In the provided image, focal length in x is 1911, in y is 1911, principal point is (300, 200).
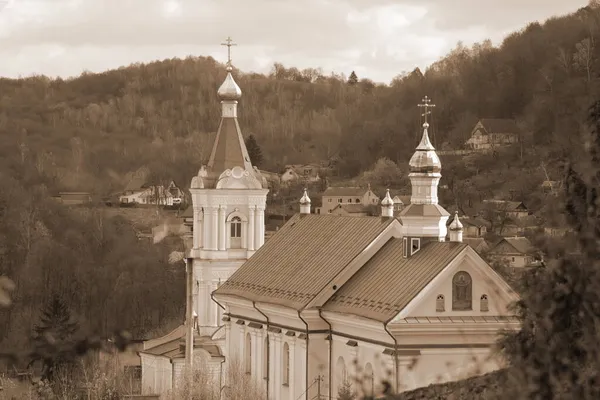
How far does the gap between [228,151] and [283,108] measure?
114m

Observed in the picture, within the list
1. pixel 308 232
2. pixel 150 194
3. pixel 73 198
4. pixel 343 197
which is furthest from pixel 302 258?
pixel 150 194

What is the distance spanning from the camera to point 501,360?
10.1 metres

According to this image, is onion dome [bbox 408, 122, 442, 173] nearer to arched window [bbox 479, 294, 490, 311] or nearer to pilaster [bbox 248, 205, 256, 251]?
arched window [bbox 479, 294, 490, 311]

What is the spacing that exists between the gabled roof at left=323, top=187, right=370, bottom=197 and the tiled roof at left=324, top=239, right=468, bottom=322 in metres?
76.1

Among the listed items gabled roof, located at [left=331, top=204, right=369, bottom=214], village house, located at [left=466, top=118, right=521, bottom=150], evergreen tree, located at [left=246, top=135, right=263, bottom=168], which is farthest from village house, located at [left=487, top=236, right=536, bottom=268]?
village house, located at [left=466, top=118, right=521, bottom=150]

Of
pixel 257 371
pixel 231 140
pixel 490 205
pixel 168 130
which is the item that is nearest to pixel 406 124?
pixel 168 130

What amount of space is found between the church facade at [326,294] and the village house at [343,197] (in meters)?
60.0

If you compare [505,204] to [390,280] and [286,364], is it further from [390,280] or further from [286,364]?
[390,280]

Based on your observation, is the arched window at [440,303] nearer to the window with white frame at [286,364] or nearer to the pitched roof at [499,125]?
the window with white frame at [286,364]

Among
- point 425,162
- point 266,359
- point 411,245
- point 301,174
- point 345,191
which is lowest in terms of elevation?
point 301,174

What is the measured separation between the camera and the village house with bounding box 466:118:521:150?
126 m

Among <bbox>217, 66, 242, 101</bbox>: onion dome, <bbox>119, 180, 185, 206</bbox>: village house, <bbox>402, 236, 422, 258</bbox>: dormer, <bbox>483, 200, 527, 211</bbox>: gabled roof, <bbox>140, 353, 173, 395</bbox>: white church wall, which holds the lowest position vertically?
<bbox>119, 180, 185, 206</bbox>: village house

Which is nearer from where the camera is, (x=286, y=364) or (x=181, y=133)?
(x=286, y=364)

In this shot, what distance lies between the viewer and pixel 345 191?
384 feet
